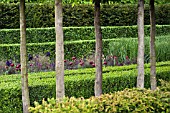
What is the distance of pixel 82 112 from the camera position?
4.16 m

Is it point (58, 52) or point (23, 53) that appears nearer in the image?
point (58, 52)

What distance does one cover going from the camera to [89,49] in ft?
40.3

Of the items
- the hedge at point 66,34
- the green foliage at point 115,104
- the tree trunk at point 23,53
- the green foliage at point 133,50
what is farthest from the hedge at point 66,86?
the hedge at point 66,34

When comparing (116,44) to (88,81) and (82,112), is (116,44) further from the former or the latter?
(82,112)

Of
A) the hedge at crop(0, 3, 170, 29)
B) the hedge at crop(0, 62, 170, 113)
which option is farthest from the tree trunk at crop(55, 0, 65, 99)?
the hedge at crop(0, 3, 170, 29)

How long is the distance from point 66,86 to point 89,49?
504 centimetres

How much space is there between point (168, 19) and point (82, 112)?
47.5 feet

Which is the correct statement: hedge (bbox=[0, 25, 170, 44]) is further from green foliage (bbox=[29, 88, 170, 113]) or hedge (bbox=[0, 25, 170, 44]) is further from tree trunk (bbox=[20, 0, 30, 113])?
green foliage (bbox=[29, 88, 170, 113])

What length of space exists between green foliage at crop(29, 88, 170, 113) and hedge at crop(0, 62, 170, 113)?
2.36 meters

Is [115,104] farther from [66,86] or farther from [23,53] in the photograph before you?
[66,86]

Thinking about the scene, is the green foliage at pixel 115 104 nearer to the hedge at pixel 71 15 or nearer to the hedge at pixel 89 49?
the hedge at pixel 89 49

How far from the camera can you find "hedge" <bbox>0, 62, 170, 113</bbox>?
6762mm

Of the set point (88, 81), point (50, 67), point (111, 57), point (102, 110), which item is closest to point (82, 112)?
point (102, 110)

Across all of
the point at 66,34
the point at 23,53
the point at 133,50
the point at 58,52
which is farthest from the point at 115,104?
the point at 66,34
